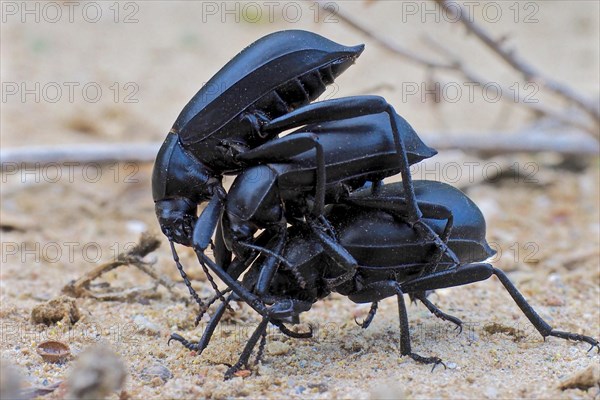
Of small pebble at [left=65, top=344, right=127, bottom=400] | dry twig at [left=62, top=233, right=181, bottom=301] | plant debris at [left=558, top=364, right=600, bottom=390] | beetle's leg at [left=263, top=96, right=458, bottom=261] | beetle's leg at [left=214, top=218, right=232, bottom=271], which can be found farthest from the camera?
dry twig at [left=62, top=233, right=181, bottom=301]

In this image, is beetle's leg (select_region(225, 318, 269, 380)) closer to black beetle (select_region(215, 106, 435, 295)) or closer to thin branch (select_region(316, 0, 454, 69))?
black beetle (select_region(215, 106, 435, 295))

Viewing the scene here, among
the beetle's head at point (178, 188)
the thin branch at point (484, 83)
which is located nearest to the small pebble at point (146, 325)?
the beetle's head at point (178, 188)

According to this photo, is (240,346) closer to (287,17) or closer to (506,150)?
(506,150)

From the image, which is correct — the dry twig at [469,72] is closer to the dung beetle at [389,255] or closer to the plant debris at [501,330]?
the dung beetle at [389,255]

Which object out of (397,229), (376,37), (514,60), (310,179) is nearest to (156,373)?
(310,179)

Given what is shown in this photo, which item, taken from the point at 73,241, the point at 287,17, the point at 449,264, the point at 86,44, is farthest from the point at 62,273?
the point at 287,17

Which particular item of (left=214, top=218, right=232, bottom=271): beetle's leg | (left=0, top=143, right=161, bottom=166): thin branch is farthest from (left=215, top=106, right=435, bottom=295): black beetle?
(left=0, top=143, right=161, bottom=166): thin branch

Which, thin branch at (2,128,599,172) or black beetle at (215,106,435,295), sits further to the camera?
thin branch at (2,128,599,172)
